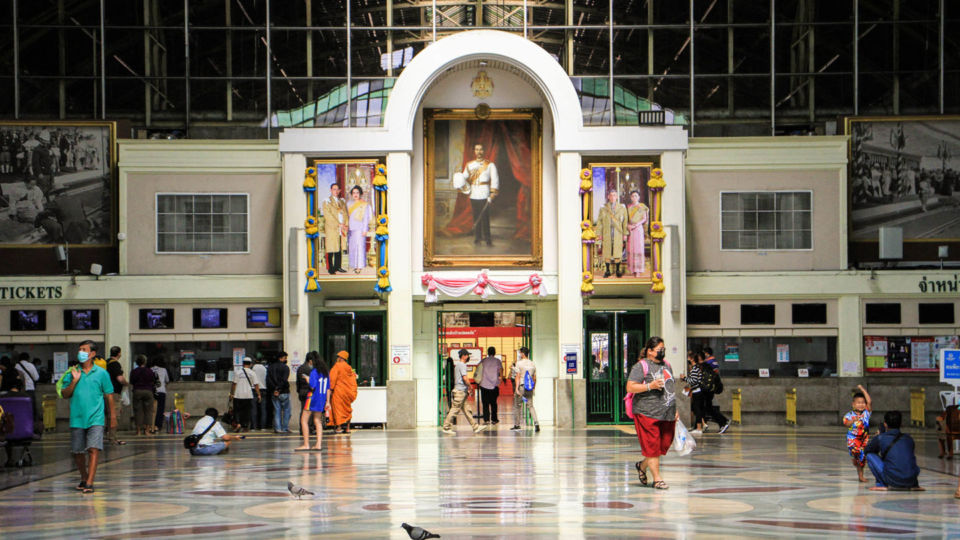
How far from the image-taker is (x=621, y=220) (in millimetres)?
30281

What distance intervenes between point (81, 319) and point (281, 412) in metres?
6.63

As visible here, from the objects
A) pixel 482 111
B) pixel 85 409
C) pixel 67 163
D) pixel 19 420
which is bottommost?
pixel 19 420

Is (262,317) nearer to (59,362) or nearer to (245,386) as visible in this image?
(245,386)

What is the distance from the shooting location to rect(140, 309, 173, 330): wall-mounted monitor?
1227 inches

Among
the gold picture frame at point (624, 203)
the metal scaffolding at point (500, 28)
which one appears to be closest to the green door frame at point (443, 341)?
the gold picture frame at point (624, 203)

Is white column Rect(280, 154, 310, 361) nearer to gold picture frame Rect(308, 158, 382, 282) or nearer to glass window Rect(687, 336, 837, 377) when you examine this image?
gold picture frame Rect(308, 158, 382, 282)

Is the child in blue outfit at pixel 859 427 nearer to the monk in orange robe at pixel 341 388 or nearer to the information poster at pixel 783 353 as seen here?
the monk in orange robe at pixel 341 388

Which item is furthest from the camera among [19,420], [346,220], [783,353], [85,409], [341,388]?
[783,353]

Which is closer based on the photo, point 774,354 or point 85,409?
point 85,409

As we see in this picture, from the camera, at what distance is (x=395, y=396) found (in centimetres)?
2933

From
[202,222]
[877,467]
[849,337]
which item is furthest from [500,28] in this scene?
[877,467]

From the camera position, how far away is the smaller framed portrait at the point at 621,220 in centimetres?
3022

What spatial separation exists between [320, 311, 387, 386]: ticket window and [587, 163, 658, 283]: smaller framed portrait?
5717mm

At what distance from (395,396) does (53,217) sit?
1066 cm
